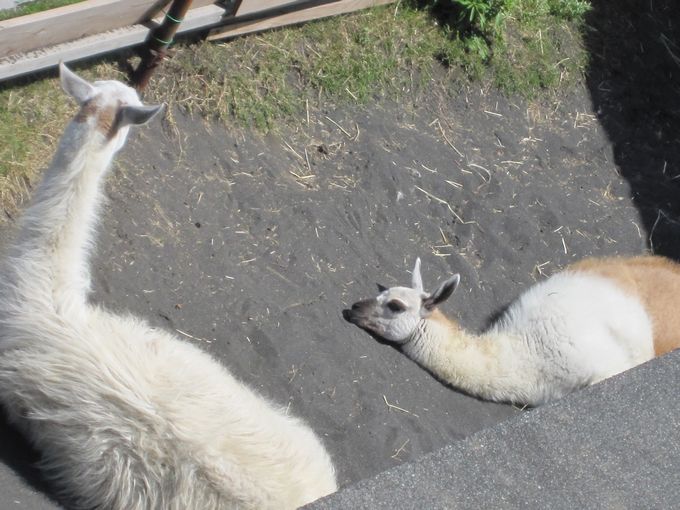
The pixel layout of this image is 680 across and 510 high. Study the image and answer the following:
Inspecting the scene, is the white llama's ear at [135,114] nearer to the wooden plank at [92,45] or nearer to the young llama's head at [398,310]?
the wooden plank at [92,45]

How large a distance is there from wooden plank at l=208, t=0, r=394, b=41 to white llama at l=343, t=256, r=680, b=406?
2140 mm

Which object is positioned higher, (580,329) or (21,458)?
(580,329)

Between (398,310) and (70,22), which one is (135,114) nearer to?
(70,22)

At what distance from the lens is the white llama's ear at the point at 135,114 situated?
12.5 feet

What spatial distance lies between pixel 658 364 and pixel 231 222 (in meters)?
2.71

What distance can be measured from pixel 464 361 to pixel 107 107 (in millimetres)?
2896

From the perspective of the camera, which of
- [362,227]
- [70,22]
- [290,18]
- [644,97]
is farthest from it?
[644,97]

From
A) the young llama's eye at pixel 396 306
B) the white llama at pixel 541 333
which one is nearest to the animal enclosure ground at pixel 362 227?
the white llama at pixel 541 333

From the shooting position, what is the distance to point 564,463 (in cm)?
393

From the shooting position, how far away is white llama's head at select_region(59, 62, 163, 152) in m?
3.90

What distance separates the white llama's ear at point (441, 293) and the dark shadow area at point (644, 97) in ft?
8.15

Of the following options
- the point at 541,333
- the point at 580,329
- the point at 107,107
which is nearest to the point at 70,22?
the point at 107,107

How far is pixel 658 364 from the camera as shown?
448 centimetres

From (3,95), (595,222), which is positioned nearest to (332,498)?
(3,95)
